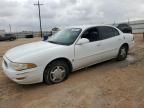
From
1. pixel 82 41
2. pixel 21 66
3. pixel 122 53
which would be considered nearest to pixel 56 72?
pixel 21 66

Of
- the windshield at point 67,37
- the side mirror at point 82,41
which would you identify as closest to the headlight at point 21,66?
the windshield at point 67,37

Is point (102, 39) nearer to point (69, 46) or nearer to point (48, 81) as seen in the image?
point (69, 46)

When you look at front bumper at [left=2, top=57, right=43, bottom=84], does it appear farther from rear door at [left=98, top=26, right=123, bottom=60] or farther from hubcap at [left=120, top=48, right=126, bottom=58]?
hubcap at [left=120, top=48, right=126, bottom=58]

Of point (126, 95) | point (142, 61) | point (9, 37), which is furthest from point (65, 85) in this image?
point (9, 37)

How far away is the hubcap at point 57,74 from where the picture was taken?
4.40 meters

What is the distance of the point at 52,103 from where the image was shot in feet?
11.4

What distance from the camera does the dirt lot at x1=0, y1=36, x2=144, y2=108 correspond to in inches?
134

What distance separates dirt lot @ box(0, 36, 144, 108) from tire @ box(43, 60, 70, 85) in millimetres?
154

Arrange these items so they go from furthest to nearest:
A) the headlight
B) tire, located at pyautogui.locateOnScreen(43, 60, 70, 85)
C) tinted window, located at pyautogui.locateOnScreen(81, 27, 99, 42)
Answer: tinted window, located at pyautogui.locateOnScreen(81, 27, 99, 42)
tire, located at pyautogui.locateOnScreen(43, 60, 70, 85)
the headlight

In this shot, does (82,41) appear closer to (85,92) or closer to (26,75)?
(85,92)

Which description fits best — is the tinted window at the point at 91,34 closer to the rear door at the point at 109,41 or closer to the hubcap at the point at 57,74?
the rear door at the point at 109,41

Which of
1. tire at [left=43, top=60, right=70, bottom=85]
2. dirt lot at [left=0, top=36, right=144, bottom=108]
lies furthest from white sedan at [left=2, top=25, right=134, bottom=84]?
dirt lot at [left=0, top=36, right=144, bottom=108]

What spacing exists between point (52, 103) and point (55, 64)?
1.18 metres

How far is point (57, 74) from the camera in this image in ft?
14.7
